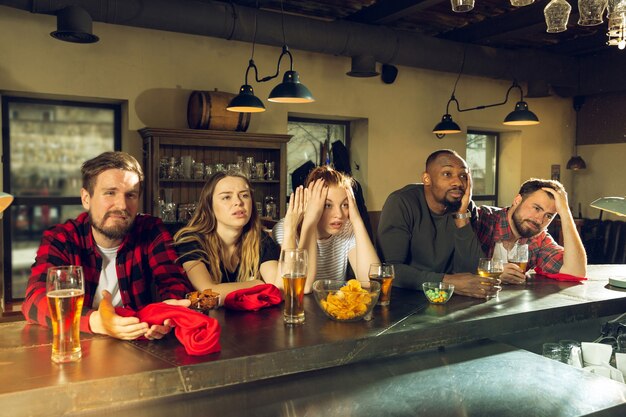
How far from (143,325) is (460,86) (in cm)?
612

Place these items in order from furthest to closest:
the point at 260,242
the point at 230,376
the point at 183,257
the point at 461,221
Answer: the point at 461,221, the point at 260,242, the point at 183,257, the point at 230,376

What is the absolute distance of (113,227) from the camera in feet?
7.11

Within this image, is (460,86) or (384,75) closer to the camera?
(384,75)

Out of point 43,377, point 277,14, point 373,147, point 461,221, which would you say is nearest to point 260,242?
point 461,221

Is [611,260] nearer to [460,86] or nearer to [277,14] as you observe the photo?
[460,86]

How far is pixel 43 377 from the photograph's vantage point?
1.24 metres

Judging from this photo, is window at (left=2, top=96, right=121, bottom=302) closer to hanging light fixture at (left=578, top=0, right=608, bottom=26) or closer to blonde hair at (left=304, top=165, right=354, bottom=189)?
blonde hair at (left=304, top=165, right=354, bottom=189)

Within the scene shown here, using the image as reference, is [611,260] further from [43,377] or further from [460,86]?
[43,377]

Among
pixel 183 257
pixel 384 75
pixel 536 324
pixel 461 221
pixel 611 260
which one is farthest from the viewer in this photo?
pixel 611 260

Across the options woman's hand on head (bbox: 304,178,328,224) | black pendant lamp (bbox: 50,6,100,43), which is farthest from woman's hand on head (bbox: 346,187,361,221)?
black pendant lamp (bbox: 50,6,100,43)

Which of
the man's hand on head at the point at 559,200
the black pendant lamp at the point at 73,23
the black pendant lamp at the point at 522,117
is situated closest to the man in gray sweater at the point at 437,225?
the man's hand on head at the point at 559,200

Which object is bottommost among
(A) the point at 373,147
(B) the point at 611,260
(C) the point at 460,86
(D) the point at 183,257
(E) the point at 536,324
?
(B) the point at 611,260

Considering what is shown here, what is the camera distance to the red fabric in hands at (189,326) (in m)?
1.39

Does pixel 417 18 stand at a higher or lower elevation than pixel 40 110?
higher
